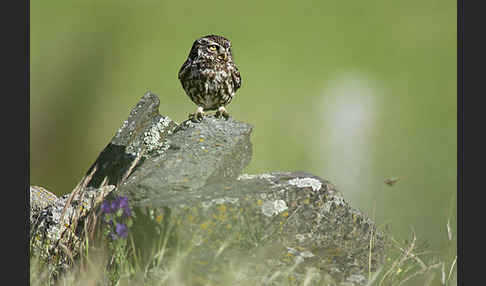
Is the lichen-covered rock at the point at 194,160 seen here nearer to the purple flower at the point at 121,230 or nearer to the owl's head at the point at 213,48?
the purple flower at the point at 121,230

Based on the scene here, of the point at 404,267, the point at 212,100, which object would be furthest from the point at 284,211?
the point at 212,100

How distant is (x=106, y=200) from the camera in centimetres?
445

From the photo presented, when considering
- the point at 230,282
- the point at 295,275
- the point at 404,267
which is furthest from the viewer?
the point at 404,267

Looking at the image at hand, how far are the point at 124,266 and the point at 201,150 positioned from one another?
1.16 metres

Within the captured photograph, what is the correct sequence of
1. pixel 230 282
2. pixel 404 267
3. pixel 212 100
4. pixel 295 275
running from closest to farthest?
pixel 230 282 → pixel 295 275 → pixel 404 267 → pixel 212 100

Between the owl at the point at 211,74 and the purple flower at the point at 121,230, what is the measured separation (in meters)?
1.58

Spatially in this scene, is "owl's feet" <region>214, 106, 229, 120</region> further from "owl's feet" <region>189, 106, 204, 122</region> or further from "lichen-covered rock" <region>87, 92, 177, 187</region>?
"lichen-covered rock" <region>87, 92, 177, 187</region>

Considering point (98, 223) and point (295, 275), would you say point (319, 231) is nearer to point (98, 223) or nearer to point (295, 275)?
point (295, 275)

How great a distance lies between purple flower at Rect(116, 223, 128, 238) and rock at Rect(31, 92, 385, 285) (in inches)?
2.2

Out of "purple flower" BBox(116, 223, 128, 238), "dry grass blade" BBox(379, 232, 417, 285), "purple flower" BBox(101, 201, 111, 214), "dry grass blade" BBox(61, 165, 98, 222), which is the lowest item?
"dry grass blade" BBox(379, 232, 417, 285)

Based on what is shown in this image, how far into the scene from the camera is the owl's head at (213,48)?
220 inches

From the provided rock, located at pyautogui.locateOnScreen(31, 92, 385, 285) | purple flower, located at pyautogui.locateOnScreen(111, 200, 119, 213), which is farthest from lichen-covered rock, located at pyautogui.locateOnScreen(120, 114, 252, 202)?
purple flower, located at pyautogui.locateOnScreen(111, 200, 119, 213)

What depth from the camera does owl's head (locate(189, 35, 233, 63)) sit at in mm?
5594

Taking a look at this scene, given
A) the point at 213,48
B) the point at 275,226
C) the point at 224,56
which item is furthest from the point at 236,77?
the point at 275,226
